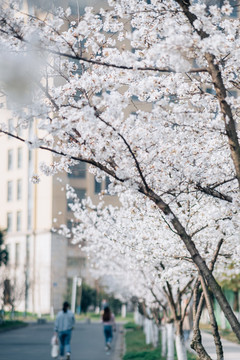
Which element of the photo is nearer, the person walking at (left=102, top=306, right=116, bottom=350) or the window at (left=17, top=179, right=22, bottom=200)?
the person walking at (left=102, top=306, right=116, bottom=350)

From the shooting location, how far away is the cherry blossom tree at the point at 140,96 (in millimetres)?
5906

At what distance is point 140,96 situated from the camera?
7648 mm

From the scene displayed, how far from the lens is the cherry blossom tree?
591 centimetres

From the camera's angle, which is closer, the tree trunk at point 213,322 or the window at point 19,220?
the tree trunk at point 213,322

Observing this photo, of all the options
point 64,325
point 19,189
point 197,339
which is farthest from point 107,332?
point 19,189

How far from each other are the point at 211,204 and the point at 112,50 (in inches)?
124

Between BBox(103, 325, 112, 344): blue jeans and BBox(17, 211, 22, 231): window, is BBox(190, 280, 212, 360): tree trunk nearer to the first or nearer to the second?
BBox(103, 325, 112, 344): blue jeans

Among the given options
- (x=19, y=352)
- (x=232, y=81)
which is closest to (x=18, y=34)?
(x=232, y=81)

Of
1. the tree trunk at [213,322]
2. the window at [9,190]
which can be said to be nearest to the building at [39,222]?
the window at [9,190]

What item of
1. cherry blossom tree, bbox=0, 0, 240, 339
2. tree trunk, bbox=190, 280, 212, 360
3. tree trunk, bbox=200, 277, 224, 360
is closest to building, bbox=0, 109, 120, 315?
tree trunk, bbox=190, 280, 212, 360

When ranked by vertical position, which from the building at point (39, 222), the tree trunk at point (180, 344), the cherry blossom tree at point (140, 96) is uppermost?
the building at point (39, 222)

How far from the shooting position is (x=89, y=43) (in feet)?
24.2

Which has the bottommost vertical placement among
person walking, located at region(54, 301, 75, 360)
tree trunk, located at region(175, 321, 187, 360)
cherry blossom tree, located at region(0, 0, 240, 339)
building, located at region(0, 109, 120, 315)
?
tree trunk, located at region(175, 321, 187, 360)

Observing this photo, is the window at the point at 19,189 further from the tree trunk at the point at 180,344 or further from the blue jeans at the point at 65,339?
the tree trunk at the point at 180,344
